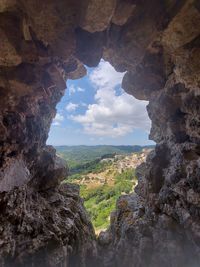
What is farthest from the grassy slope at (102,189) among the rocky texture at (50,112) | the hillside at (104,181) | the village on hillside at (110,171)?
the rocky texture at (50,112)

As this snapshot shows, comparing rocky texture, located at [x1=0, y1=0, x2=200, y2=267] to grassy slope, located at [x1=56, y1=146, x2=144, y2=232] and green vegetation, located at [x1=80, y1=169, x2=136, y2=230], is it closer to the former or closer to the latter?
grassy slope, located at [x1=56, y1=146, x2=144, y2=232]

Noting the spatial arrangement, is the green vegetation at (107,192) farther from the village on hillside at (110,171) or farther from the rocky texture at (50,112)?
the rocky texture at (50,112)

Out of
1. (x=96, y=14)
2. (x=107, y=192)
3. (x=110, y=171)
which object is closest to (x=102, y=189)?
(x=107, y=192)

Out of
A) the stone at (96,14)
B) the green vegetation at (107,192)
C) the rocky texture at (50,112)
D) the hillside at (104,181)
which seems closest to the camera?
the stone at (96,14)

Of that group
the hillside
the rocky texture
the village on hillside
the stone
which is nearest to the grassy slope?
the hillside

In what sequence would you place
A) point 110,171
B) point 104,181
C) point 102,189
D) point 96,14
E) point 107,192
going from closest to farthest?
point 96,14 < point 107,192 < point 102,189 < point 104,181 < point 110,171

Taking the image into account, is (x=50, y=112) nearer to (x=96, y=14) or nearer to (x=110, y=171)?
(x=96, y=14)

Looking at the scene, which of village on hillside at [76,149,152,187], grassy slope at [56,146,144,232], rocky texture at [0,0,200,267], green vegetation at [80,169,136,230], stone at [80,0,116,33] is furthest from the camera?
village on hillside at [76,149,152,187]

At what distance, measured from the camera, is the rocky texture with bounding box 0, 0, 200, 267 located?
435 inches

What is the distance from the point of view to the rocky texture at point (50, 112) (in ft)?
36.3

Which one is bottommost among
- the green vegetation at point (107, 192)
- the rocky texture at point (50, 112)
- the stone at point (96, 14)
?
the green vegetation at point (107, 192)

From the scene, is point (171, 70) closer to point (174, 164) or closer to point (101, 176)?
point (174, 164)

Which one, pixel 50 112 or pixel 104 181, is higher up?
pixel 50 112

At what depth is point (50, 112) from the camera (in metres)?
20.7
